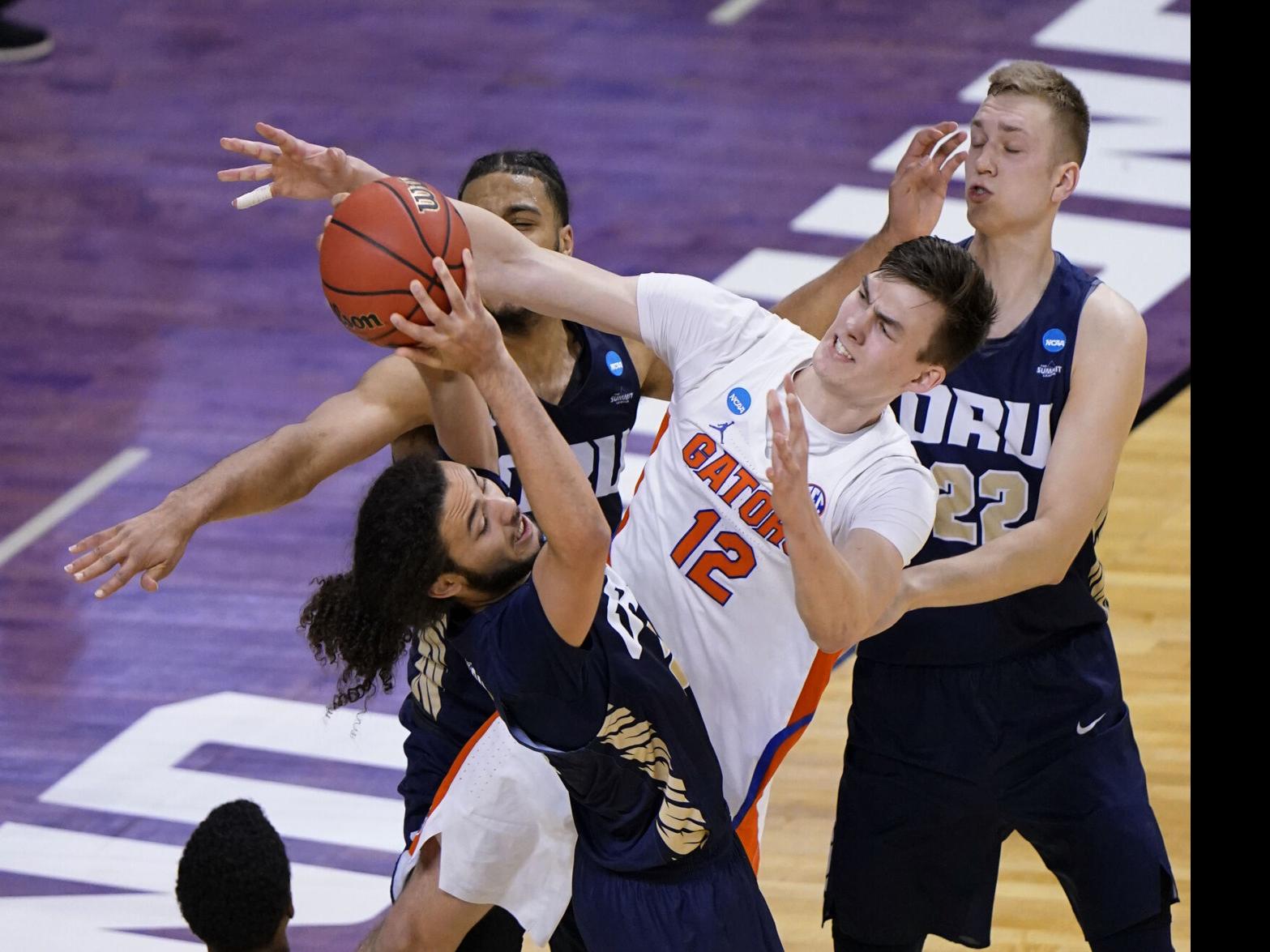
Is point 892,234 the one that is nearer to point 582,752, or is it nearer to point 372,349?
point 582,752

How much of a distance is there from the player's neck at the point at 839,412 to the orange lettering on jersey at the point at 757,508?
21 cm

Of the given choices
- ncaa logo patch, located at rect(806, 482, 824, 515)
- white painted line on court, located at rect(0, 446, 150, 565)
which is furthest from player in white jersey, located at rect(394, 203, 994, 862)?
white painted line on court, located at rect(0, 446, 150, 565)

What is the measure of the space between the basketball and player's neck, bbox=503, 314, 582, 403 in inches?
40.4

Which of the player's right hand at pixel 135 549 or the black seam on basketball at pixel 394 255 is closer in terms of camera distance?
the black seam on basketball at pixel 394 255

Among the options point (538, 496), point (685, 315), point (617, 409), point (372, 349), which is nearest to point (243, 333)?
point (372, 349)

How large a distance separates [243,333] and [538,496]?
5.74 m

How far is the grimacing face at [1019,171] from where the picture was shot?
477 cm

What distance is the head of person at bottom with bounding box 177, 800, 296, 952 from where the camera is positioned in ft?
14.4

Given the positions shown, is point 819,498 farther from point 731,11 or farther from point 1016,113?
point 731,11

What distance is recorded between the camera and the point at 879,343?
4.36 meters

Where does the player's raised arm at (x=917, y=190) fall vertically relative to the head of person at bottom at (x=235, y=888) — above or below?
above

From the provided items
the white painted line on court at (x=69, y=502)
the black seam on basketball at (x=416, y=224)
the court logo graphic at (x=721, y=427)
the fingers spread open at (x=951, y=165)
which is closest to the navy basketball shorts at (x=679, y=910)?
the court logo graphic at (x=721, y=427)

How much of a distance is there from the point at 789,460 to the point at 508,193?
1.75 meters

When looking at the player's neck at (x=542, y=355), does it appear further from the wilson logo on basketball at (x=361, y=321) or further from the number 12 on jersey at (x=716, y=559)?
the wilson logo on basketball at (x=361, y=321)
